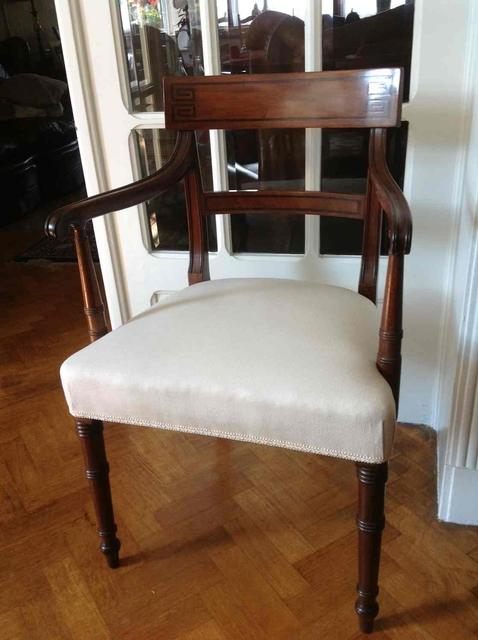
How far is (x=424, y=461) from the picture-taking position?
1231 millimetres

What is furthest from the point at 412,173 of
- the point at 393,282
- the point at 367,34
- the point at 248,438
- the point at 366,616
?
the point at 366,616

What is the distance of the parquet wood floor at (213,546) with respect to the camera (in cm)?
92

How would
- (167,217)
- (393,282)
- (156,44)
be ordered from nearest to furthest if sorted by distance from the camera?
(393,282) → (156,44) → (167,217)

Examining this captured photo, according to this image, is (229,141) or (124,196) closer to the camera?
(124,196)

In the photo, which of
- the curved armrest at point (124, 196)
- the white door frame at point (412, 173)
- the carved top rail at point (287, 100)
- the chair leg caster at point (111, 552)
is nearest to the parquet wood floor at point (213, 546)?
the chair leg caster at point (111, 552)

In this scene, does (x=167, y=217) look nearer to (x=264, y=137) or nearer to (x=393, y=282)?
(x=264, y=137)

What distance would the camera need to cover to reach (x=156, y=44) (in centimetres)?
121

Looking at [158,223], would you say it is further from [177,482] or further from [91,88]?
[177,482]

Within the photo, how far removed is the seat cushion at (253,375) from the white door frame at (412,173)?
1.05ft

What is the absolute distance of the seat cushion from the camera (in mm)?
731

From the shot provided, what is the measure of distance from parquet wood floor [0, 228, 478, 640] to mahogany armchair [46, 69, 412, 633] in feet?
0.27

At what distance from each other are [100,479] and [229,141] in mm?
735

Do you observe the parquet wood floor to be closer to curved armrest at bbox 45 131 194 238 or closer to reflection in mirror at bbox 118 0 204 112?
curved armrest at bbox 45 131 194 238

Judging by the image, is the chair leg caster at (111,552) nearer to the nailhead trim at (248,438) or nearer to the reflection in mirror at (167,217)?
the nailhead trim at (248,438)
